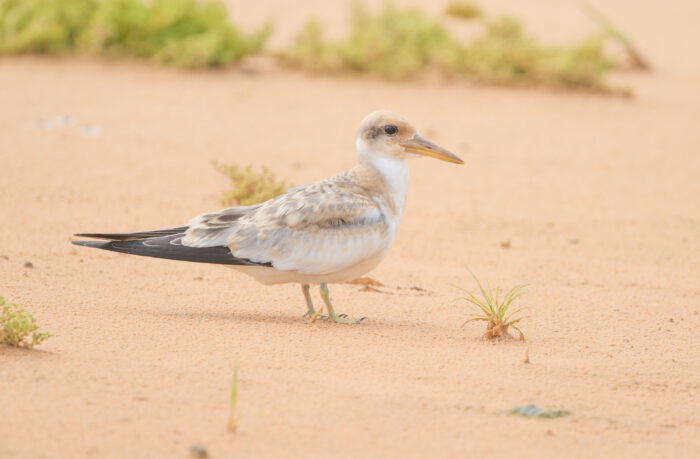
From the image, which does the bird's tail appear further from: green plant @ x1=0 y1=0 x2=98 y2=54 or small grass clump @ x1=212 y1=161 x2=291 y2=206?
green plant @ x1=0 y1=0 x2=98 y2=54

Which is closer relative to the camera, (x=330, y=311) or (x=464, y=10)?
(x=330, y=311)

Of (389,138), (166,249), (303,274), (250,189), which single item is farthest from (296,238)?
(250,189)

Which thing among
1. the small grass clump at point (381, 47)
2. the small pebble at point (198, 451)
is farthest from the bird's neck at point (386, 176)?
the small grass clump at point (381, 47)

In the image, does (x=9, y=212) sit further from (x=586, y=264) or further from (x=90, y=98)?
(x=586, y=264)

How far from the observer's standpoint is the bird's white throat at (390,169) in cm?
571

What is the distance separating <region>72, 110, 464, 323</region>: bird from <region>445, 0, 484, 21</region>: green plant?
35.8ft

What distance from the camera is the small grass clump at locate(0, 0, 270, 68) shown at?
39.2 ft

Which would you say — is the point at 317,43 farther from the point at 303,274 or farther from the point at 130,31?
the point at 303,274

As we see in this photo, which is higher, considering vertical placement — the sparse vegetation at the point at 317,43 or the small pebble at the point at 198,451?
the sparse vegetation at the point at 317,43

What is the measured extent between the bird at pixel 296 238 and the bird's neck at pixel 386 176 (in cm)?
2

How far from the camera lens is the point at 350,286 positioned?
643 cm

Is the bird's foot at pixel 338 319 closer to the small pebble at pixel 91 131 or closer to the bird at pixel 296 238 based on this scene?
the bird at pixel 296 238

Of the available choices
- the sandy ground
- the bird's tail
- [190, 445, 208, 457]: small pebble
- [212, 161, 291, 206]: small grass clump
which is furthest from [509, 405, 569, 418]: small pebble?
[212, 161, 291, 206]: small grass clump

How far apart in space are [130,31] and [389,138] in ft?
24.9
